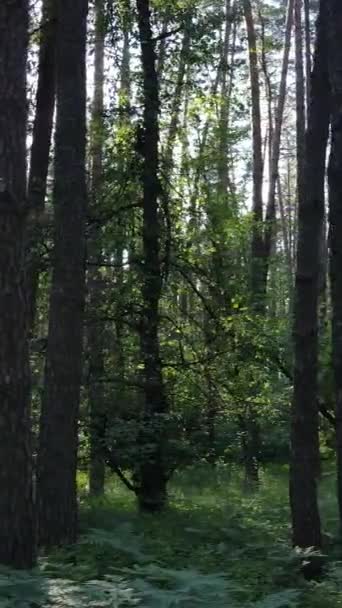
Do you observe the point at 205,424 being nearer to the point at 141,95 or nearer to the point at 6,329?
the point at 141,95

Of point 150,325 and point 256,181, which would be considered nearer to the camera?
point 150,325

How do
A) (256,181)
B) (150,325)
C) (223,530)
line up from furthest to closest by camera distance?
(256,181)
(150,325)
(223,530)

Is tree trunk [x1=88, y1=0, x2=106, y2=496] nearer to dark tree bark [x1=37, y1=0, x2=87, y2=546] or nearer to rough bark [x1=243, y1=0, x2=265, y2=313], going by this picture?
dark tree bark [x1=37, y1=0, x2=87, y2=546]

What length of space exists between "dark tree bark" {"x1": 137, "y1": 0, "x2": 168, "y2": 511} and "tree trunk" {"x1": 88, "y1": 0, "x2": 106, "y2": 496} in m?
0.61

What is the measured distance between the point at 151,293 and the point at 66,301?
13.0ft

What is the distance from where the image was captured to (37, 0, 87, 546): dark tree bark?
8.59 metres

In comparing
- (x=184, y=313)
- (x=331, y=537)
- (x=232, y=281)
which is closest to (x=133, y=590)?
(x=331, y=537)

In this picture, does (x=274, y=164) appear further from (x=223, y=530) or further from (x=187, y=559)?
(x=187, y=559)

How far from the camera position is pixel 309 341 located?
8906 mm

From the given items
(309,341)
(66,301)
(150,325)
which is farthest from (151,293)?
(309,341)

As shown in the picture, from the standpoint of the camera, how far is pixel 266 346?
1466 centimetres

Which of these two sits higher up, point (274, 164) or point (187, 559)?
point (274, 164)

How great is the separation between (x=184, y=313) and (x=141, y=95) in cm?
351

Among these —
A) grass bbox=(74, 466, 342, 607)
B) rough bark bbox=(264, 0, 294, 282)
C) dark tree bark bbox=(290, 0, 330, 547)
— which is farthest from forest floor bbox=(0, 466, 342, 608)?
rough bark bbox=(264, 0, 294, 282)
